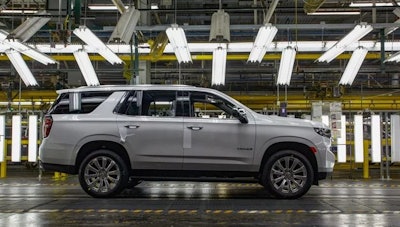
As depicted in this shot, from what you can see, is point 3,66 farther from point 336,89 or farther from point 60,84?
point 336,89

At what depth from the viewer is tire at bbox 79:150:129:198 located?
7262 millimetres

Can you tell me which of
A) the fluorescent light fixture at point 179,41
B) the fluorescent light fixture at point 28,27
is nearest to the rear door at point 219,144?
the fluorescent light fixture at point 179,41

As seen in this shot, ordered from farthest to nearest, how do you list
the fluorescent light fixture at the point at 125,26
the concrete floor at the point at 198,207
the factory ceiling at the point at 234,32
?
the factory ceiling at the point at 234,32 → the fluorescent light fixture at the point at 125,26 → the concrete floor at the point at 198,207

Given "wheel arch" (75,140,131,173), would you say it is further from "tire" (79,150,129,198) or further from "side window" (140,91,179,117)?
"side window" (140,91,179,117)

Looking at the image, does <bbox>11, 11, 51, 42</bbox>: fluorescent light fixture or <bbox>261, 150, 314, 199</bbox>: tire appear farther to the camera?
<bbox>11, 11, 51, 42</bbox>: fluorescent light fixture

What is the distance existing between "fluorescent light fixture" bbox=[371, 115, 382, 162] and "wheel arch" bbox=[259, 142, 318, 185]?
533 cm

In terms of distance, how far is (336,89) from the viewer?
1546 cm

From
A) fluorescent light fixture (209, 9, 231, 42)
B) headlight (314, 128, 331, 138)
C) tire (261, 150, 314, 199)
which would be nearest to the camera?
tire (261, 150, 314, 199)

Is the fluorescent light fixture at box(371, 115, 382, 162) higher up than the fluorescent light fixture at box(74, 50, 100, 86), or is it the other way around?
the fluorescent light fixture at box(74, 50, 100, 86)

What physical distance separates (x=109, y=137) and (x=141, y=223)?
2.27 m

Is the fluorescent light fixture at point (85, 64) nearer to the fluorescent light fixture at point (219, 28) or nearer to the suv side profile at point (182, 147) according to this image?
the fluorescent light fixture at point (219, 28)

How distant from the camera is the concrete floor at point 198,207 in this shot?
5449mm

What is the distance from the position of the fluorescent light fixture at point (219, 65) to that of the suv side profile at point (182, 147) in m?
3.62

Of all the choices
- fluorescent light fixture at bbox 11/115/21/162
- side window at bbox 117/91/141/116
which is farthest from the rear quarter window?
fluorescent light fixture at bbox 11/115/21/162
